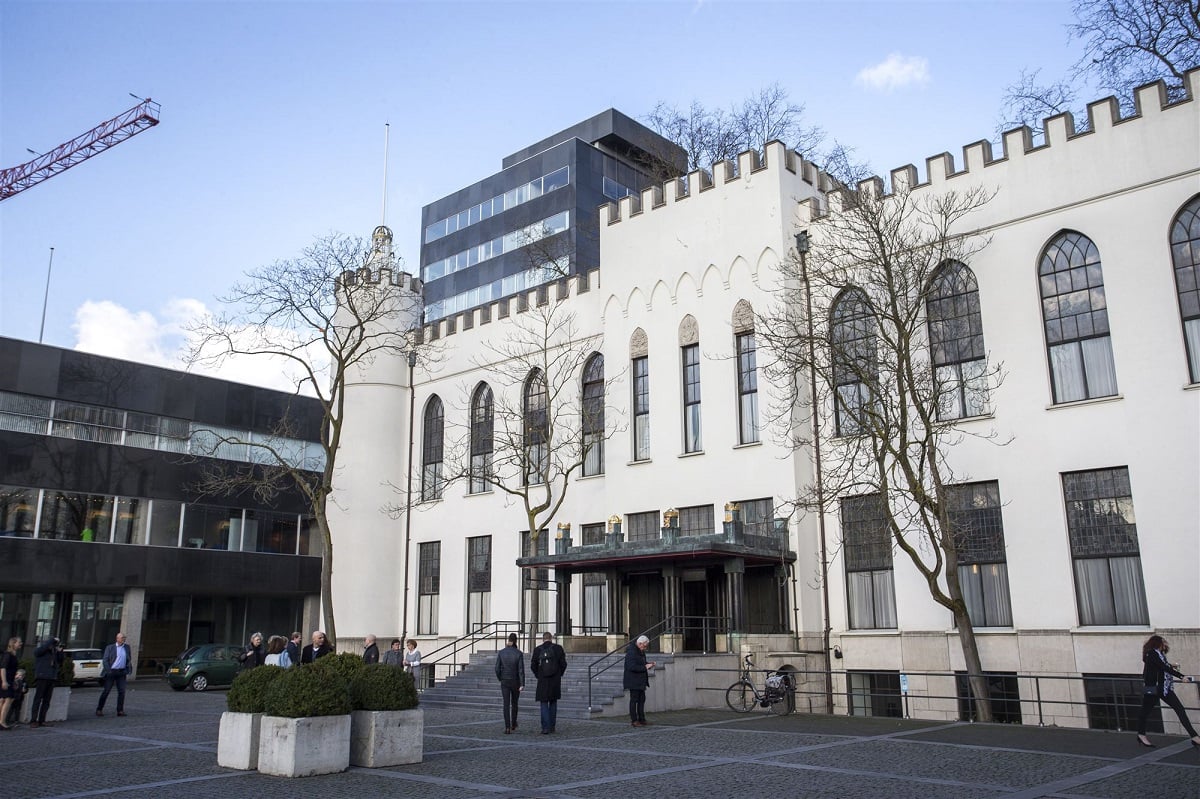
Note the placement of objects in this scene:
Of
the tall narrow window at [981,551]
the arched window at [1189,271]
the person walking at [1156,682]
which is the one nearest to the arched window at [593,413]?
the tall narrow window at [981,551]

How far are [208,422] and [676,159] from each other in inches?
888

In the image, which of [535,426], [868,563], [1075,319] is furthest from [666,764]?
[535,426]

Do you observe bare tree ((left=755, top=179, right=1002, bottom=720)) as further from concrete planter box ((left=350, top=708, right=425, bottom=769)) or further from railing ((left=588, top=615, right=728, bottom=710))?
concrete planter box ((left=350, top=708, right=425, bottom=769))

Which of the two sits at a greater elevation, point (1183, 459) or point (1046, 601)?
point (1183, 459)

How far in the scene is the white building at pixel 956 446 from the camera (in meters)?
20.0

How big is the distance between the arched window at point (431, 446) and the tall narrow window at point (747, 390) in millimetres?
13455

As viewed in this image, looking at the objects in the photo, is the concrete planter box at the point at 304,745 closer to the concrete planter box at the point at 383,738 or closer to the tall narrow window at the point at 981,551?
the concrete planter box at the point at 383,738

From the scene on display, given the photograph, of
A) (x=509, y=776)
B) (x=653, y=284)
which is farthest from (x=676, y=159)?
(x=509, y=776)

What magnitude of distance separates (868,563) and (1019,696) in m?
4.51

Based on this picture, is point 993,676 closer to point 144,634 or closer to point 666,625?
point 666,625

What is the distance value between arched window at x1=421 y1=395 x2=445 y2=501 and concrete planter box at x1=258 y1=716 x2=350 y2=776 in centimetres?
2310

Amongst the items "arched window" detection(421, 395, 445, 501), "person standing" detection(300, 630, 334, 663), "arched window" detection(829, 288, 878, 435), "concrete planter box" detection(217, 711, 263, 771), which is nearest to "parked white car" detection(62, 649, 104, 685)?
"arched window" detection(421, 395, 445, 501)

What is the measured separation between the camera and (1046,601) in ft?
67.9

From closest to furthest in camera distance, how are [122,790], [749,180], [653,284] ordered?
[122,790] → [749,180] → [653,284]
